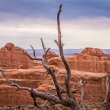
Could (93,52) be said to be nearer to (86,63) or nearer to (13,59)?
(86,63)

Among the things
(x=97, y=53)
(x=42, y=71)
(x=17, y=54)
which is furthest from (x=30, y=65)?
(x=42, y=71)

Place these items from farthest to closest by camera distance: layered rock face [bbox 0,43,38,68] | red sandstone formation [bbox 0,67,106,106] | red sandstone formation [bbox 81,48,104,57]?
layered rock face [bbox 0,43,38,68] < red sandstone formation [bbox 81,48,104,57] < red sandstone formation [bbox 0,67,106,106]

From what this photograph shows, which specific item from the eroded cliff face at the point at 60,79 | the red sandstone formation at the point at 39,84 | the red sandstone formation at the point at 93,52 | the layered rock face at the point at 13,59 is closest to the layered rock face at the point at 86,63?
the eroded cliff face at the point at 60,79

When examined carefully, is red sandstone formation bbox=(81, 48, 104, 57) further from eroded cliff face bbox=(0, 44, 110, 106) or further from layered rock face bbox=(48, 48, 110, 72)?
layered rock face bbox=(48, 48, 110, 72)

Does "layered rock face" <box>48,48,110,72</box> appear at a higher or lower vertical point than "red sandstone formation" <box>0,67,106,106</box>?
higher

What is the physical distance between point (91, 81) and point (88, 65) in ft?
33.2

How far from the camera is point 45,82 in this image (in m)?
55.3

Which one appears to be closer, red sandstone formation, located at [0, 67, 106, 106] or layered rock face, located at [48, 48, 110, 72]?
red sandstone formation, located at [0, 67, 106, 106]

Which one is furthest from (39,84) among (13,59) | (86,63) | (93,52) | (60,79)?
(93,52)

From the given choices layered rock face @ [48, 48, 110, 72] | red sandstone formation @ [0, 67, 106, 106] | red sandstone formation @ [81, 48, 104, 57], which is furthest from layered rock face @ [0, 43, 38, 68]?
red sandstone formation @ [0, 67, 106, 106]

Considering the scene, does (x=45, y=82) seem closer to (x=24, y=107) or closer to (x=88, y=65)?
(x=24, y=107)

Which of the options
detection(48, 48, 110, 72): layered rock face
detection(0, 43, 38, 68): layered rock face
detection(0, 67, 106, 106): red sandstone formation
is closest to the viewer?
detection(0, 67, 106, 106): red sandstone formation

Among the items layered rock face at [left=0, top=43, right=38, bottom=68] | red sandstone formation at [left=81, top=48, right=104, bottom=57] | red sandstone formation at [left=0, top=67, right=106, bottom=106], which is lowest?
red sandstone formation at [left=0, top=67, right=106, bottom=106]

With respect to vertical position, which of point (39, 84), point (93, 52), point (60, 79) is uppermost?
point (93, 52)
